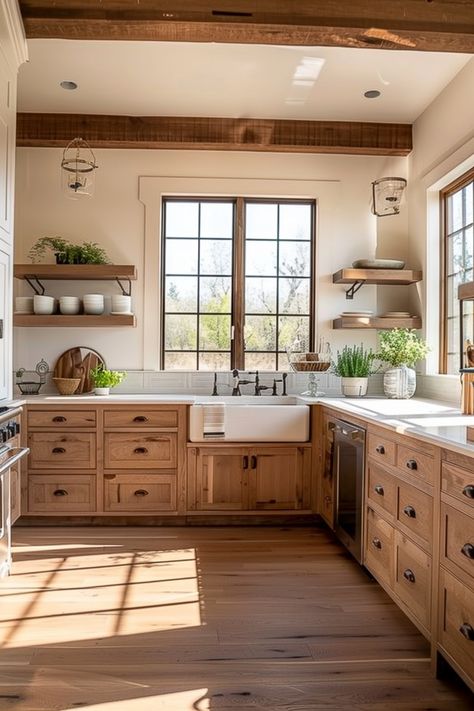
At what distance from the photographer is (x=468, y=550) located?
169 cm

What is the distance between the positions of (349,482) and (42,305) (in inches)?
96.3

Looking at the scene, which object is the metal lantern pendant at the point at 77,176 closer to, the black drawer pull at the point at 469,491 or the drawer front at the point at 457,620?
the black drawer pull at the point at 469,491

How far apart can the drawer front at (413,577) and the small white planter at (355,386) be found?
167 cm

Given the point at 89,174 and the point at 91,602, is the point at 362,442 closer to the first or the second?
A: the point at 91,602

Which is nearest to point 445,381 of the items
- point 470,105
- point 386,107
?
point 470,105

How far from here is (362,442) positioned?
9.00 ft

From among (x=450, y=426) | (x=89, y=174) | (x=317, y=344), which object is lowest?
(x=450, y=426)

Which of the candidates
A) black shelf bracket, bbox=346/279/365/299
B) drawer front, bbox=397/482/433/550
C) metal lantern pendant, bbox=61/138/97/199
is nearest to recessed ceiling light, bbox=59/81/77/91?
metal lantern pendant, bbox=61/138/97/199

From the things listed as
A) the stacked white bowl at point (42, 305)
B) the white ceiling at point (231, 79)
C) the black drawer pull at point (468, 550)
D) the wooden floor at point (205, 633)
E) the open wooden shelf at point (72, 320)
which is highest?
the white ceiling at point (231, 79)

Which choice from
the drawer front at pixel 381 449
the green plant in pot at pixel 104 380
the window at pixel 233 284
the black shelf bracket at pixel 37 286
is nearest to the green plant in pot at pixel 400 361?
the window at pixel 233 284

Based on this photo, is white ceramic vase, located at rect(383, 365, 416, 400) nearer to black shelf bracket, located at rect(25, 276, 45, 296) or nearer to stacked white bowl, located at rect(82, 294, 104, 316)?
stacked white bowl, located at rect(82, 294, 104, 316)

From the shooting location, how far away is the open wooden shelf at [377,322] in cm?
396

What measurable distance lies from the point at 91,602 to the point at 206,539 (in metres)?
1.01

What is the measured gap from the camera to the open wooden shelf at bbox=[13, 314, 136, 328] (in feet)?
12.7
